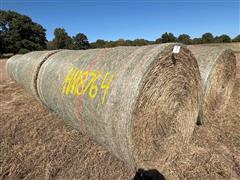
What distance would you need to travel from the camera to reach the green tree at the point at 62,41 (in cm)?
6051

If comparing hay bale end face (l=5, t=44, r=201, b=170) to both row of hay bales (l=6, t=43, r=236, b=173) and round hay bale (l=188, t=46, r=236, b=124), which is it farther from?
round hay bale (l=188, t=46, r=236, b=124)

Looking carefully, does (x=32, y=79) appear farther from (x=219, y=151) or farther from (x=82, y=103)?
(x=219, y=151)

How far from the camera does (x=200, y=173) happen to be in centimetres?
278

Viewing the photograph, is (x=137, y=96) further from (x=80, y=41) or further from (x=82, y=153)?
(x=80, y=41)

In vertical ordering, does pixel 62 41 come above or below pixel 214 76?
below

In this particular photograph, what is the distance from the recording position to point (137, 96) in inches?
91.1

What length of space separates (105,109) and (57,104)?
1859mm

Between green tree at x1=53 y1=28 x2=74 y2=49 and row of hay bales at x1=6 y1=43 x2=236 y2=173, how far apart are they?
59.4 meters

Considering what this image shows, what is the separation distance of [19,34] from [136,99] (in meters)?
47.0

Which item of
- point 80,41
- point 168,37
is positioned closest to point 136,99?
point 168,37

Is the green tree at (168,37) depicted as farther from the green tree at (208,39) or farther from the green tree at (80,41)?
the green tree at (80,41)

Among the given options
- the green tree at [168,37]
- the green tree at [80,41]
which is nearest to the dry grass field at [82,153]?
the green tree at [168,37]

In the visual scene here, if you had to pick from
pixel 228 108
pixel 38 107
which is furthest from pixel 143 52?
pixel 38 107

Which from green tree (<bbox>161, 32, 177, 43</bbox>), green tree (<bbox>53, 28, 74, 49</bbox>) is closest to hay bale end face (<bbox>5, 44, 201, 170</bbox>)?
green tree (<bbox>161, 32, 177, 43</bbox>)
